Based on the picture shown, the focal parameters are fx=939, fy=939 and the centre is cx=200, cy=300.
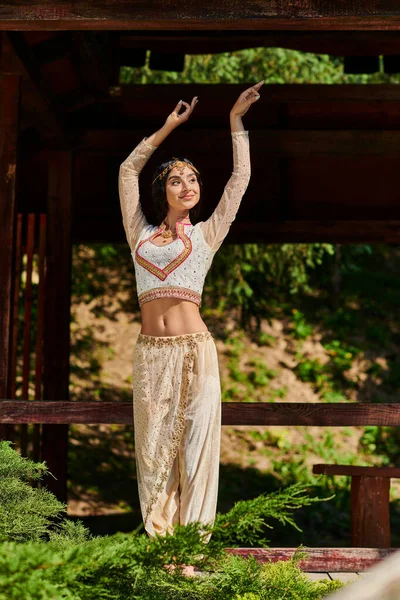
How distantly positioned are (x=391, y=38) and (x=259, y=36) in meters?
0.87

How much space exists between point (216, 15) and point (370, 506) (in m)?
3.12

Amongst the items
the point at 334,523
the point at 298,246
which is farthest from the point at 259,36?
the point at 298,246

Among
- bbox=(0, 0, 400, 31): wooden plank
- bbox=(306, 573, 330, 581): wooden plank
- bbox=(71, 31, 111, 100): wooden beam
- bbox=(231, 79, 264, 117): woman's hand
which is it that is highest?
bbox=(71, 31, 111, 100): wooden beam

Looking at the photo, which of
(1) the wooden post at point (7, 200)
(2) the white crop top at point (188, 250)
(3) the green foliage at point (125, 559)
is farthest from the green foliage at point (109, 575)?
(1) the wooden post at point (7, 200)

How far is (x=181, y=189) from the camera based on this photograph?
4.30 meters

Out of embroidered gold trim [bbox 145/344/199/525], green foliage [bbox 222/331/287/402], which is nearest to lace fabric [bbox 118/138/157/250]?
embroidered gold trim [bbox 145/344/199/525]

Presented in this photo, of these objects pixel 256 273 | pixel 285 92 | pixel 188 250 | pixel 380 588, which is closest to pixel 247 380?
pixel 256 273

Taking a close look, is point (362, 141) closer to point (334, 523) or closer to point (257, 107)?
point (257, 107)

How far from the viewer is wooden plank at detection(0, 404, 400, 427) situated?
16.1ft

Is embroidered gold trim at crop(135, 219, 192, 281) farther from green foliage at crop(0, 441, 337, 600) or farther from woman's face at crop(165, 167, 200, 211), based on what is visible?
green foliage at crop(0, 441, 337, 600)

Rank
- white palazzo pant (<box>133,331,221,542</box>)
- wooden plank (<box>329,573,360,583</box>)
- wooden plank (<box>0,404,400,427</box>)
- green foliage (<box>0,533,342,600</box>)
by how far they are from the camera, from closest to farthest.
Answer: green foliage (<box>0,533,342,600</box>) < white palazzo pant (<box>133,331,221,542</box>) < wooden plank (<box>329,573,360,583</box>) < wooden plank (<box>0,404,400,427</box>)

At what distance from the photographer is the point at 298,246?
40.0 feet

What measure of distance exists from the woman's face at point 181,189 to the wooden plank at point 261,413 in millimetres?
1162

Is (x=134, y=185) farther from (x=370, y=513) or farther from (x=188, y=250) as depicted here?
(x=370, y=513)
